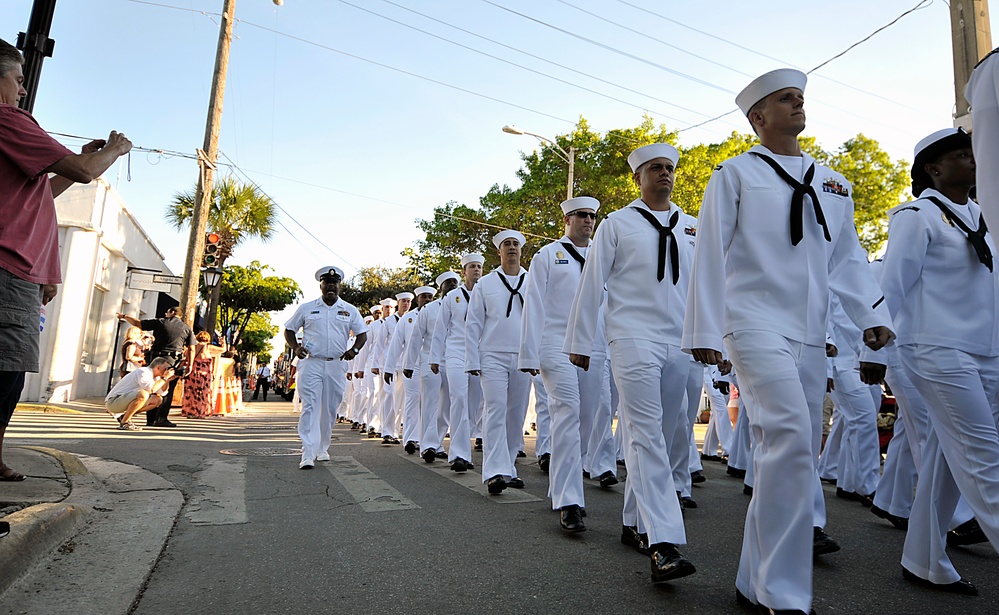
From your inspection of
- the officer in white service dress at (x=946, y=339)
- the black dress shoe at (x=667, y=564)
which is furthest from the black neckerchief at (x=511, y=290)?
the black dress shoe at (x=667, y=564)

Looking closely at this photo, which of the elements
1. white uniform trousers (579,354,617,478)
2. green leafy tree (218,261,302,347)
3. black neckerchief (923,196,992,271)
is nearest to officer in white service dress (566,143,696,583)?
white uniform trousers (579,354,617,478)

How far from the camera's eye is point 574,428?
16.8 ft

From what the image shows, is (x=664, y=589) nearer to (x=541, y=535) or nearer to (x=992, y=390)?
(x=541, y=535)

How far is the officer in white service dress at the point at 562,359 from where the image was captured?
484 centimetres

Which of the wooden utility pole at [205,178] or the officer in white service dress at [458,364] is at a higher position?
the wooden utility pole at [205,178]

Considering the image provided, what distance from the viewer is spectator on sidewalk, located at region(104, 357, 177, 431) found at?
11234 mm

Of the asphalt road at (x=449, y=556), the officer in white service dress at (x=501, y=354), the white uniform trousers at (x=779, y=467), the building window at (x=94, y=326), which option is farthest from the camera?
the building window at (x=94, y=326)

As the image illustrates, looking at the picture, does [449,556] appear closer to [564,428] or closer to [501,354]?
[564,428]

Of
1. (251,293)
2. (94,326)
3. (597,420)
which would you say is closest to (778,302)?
(597,420)

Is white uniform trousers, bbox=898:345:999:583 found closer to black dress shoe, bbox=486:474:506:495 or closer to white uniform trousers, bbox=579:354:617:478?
white uniform trousers, bbox=579:354:617:478

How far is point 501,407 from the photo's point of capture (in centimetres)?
670

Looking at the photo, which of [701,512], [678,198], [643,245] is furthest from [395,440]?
[678,198]

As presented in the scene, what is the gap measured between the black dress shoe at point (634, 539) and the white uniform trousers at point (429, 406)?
459 centimetres

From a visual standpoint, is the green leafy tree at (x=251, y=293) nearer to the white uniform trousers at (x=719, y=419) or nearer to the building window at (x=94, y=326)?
the building window at (x=94, y=326)
